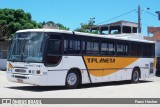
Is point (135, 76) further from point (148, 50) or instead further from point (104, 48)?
point (104, 48)

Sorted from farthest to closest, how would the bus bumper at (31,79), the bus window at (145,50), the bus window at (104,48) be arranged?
the bus window at (145,50)
the bus window at (104,48)
the bus bumper at (31,79)

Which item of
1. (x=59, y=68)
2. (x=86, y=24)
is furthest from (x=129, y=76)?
(x=86, y=24)

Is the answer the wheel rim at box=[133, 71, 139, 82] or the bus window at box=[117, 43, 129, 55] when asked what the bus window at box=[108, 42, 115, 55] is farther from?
the wheel rim at box=[133, 71, 139, 82]

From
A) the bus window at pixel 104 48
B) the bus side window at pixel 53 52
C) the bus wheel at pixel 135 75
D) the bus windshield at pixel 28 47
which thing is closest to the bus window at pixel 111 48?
the bus window at pixel 104 48

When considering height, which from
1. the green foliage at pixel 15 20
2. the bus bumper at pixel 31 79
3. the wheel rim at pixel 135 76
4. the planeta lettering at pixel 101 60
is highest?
the green foliage at pixel 15 20

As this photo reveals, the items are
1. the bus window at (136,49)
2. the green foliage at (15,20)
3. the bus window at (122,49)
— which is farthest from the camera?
the green foliage at (15,20)

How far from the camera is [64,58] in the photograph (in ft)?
54.7

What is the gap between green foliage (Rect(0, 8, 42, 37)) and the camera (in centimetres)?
3911

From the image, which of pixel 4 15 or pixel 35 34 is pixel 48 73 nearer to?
pixel 35 34

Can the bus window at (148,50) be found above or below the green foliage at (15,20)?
below

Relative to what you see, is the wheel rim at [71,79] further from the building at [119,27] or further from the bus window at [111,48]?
A: the building at [119,27]

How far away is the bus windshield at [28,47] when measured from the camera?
52.0 feet

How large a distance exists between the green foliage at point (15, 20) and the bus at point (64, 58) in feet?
66.1

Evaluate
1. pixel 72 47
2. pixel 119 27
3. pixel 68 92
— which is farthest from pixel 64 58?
pixel 119 27
